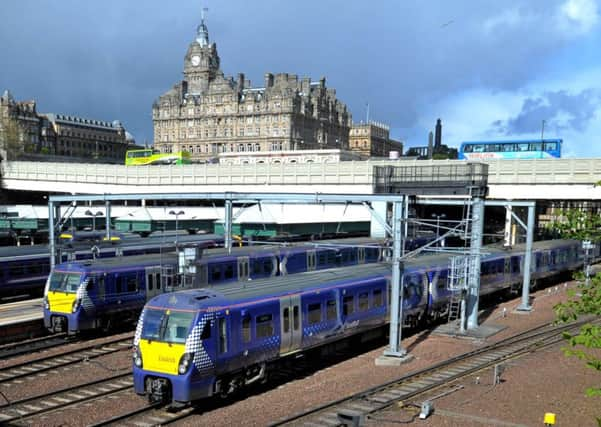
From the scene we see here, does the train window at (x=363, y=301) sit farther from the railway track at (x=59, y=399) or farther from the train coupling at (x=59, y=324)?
the train coupling at (x=59, y=324)

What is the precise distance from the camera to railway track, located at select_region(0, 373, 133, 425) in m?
12.8

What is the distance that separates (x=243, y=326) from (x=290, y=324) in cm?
185

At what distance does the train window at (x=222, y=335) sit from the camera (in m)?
12.9

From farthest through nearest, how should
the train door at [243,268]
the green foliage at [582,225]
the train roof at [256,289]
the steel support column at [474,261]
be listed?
1. the train door at [243,268]
2. the steel support column at [474,261]
3. the train roof at [256,289]
4. the green foliage at [582,225]

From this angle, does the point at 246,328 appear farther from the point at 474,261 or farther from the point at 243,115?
the point at 243,115

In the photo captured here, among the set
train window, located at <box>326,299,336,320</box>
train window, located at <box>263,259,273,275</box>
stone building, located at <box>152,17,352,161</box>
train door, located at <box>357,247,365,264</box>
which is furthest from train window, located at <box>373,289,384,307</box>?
stone building, located at <box>152,17,352,161</box>

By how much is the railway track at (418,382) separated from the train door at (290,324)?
224 cm

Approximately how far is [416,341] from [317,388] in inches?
274

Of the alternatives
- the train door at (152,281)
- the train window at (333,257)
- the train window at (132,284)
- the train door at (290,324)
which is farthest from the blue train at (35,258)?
the train door at (290,324)

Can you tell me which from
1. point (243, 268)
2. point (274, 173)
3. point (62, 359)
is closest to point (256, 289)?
point (62, 359)

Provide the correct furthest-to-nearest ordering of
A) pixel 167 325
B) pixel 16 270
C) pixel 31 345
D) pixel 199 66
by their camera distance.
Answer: pixel 199 66 < pixel 16 270 < pixel 31 345 < pixel 167 325

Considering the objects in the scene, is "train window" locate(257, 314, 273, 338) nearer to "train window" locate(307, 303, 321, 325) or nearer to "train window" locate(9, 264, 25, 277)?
"train window" locate(307, 303, 321, 325)

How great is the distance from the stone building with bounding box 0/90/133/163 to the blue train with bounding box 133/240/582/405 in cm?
11545

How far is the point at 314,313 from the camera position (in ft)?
52.1
